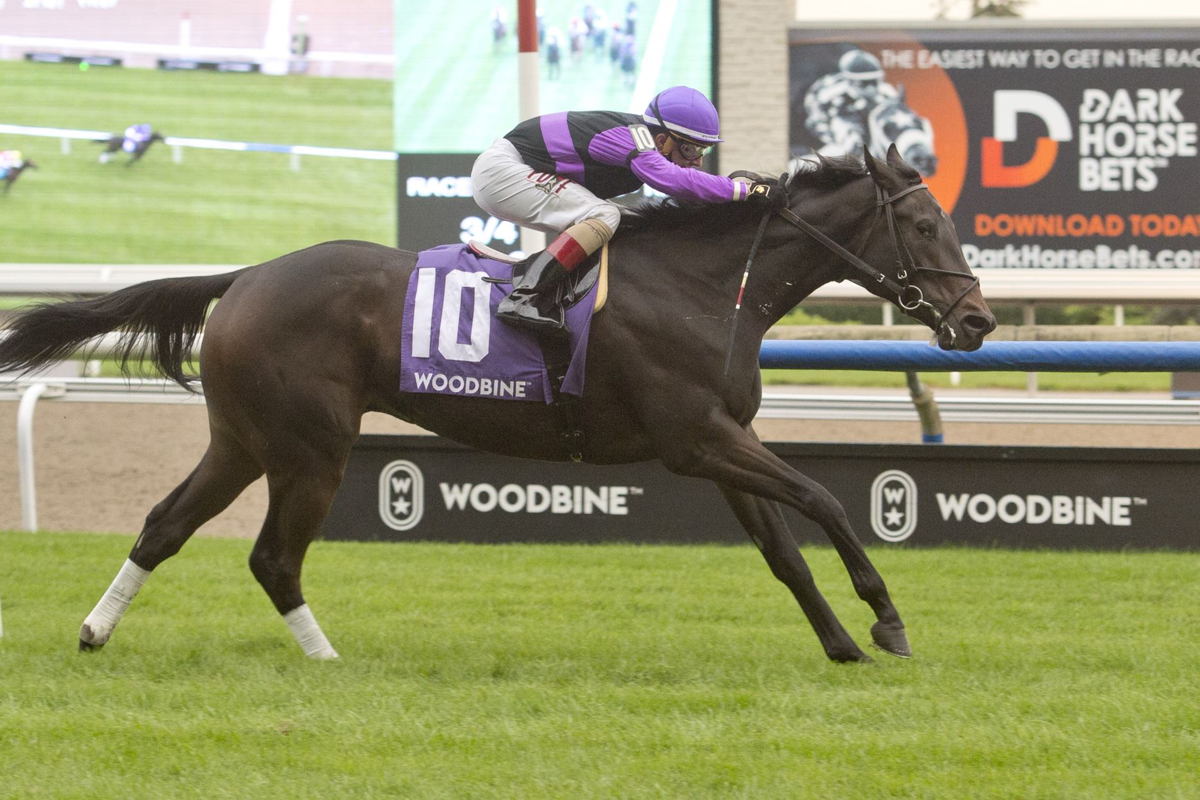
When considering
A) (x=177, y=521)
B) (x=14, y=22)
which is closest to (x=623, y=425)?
(x=177, y=521)

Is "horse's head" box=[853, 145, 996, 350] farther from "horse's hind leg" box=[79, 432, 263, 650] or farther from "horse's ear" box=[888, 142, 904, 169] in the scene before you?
"horse's hind leg" box=[79, 432, 263, 650]

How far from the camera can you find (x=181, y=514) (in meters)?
5.05

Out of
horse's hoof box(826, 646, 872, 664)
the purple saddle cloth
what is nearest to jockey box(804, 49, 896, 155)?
the purple saddle cloth

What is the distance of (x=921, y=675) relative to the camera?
456cm

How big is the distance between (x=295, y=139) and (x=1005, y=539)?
1122 cm

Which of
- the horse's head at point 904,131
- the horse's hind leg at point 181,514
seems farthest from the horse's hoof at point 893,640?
the horse's head at point 904,131

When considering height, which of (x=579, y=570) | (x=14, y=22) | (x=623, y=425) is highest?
(x=14, y=22)

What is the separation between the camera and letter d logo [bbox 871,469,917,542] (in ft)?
22.7

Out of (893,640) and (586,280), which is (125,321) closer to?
(586,280)

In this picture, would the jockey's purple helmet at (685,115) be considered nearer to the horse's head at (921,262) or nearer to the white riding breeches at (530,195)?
Answer: the white riding breeches at (530,195)

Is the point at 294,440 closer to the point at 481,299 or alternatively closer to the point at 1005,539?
the point at 481,299

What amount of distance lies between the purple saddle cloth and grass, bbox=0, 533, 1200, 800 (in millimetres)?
855

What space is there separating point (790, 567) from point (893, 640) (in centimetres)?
39

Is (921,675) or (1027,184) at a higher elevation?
(1027,184)
